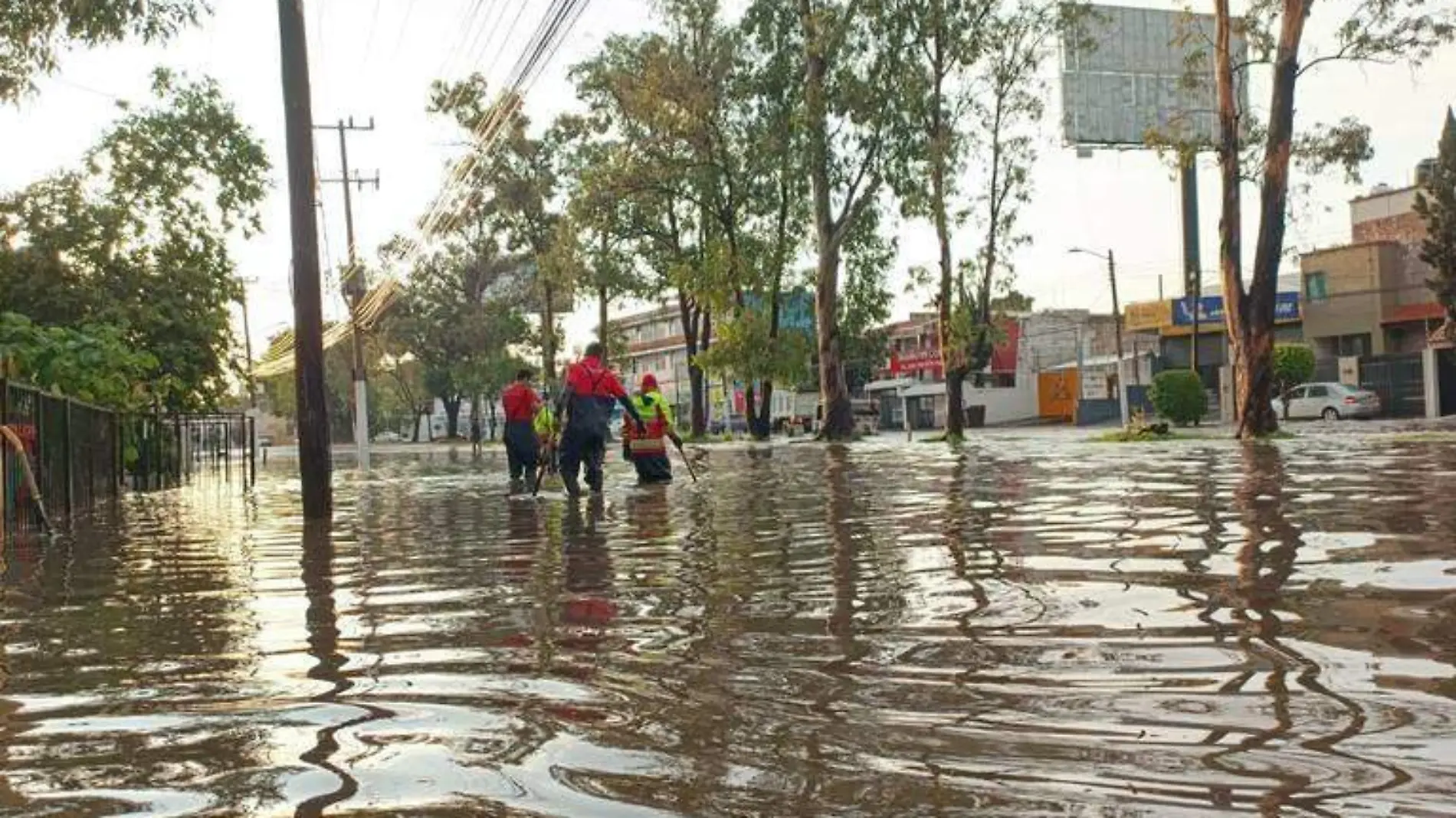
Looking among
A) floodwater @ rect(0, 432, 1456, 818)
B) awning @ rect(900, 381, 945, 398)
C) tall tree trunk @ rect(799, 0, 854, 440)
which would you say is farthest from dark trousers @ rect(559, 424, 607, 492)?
awning @ rect(900, 381, 945, 398)

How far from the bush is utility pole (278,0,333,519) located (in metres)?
30.0

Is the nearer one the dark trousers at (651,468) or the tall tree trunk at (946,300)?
the dark trousers at (651,468)

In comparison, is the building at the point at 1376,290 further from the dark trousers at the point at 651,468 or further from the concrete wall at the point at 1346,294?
the dark trousers at the point at 651,468

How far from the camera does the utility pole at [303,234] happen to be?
14.3m

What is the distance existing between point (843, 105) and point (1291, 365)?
70.9 feet

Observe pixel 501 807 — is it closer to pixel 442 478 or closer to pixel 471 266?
pixel 442 478

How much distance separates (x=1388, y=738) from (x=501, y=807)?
2076 millimetres

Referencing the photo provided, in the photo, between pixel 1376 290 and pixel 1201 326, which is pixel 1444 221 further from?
pixel 1201 326

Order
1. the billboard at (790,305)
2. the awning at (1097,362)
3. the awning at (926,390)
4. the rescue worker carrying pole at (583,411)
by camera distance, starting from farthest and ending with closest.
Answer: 1. the awning at (926,390)
2. the awning at (1097,362)
3. the billboard at (790,305)
4. the rescue worker carrying pole at (583,411)

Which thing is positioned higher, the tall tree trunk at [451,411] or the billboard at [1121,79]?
the billboard at [1121,79]

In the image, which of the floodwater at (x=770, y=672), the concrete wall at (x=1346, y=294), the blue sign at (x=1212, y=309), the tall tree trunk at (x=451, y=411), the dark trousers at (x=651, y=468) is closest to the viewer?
the floodwater at (x=770, y=672)

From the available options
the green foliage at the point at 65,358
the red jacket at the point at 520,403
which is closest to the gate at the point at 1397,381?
the red jacket at the point at 520,403

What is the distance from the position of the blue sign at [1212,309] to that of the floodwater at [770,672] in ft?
154

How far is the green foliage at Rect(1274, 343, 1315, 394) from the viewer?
46406mm
